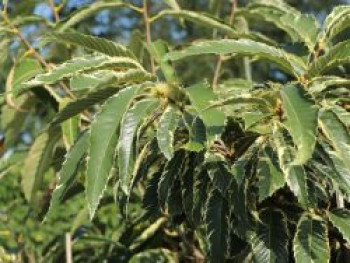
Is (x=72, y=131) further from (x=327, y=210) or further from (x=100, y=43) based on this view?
(x=327, y=210)

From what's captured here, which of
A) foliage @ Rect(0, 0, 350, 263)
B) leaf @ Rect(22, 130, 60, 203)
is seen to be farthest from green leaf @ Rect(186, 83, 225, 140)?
leaf @ Rect(22, 130, 60, 203)

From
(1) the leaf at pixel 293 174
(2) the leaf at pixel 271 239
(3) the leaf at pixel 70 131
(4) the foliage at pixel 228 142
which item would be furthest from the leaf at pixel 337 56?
(3) the leaf at pixel 70 131

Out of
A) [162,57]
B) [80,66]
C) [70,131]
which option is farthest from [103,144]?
[70,131]

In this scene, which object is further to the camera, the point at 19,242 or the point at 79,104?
the point at 19,242

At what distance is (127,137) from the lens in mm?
1209

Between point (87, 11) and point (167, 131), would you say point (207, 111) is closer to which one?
point (167, 131)

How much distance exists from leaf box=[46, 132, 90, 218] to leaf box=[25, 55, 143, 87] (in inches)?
4.7

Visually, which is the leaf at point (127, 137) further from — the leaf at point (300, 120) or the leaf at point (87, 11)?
the leaf at point (87, 11)

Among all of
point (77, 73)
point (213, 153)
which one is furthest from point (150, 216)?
point (77, 73)

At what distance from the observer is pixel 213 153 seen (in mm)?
1304

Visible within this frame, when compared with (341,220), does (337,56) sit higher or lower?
higher

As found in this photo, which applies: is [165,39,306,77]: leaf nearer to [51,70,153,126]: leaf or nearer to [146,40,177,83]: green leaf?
[51,70,153,126]: leaf

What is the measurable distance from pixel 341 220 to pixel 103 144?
0.45m

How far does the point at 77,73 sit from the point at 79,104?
0.06m
